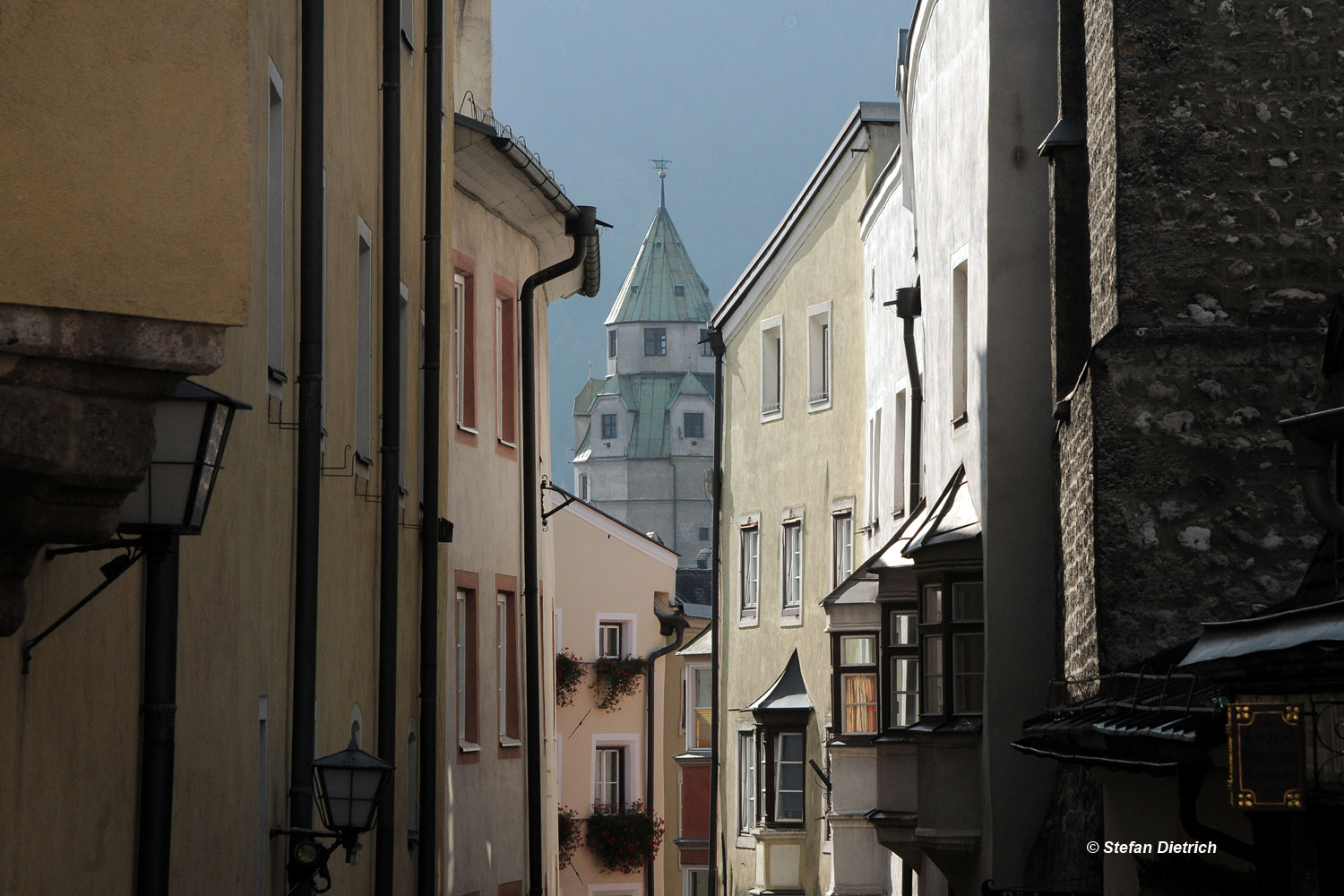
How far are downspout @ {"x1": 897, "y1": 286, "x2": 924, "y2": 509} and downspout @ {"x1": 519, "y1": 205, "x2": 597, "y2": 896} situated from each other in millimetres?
3438

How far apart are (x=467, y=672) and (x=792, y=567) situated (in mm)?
11800

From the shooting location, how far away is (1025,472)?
14.7 meters

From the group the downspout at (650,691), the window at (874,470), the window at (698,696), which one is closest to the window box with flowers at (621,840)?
the downspout at (650,691)

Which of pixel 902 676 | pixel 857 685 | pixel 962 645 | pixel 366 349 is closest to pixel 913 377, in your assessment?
pixel 902 676

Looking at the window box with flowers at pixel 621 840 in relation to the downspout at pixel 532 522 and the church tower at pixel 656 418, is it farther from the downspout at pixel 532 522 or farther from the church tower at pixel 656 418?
the church tower at pixel 656 418

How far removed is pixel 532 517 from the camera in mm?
20953

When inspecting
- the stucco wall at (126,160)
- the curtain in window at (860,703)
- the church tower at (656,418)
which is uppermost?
the church tower at (656,418)

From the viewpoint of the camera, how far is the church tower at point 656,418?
143 m

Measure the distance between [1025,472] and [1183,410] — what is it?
327 centimetres

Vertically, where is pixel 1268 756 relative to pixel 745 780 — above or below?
above

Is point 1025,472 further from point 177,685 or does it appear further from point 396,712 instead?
point 177,685

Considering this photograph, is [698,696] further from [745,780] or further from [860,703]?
[860,703]

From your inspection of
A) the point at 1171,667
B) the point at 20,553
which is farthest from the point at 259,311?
the point at 1171,667

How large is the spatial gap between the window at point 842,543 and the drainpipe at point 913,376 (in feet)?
19.1
